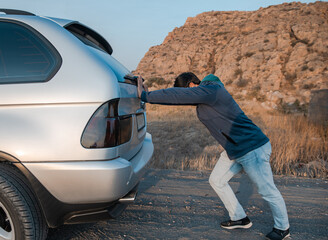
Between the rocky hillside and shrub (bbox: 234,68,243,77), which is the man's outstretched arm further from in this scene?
shrub (bbox: 234,68,243,77)

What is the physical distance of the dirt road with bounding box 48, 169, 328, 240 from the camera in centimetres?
256

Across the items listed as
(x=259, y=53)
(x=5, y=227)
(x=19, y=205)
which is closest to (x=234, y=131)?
(x=19, y=205)

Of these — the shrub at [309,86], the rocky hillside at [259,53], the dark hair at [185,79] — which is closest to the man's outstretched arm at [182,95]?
the dark hair at [185,79]

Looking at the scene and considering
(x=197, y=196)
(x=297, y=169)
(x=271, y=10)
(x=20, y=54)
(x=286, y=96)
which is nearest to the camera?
(x=20, y=54)

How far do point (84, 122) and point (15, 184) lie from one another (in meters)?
0.67

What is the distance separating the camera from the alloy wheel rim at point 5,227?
1.83m

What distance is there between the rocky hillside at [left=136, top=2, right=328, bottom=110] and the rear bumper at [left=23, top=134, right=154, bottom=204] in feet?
69.0

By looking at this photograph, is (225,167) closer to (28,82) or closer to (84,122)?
(84,122)

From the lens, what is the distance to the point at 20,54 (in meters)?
2.01

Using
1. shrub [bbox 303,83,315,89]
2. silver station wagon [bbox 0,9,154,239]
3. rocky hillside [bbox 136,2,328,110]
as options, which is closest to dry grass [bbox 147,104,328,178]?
silver station wagon [bbox 0,9,154,239]

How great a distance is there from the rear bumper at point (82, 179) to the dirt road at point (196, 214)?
839mm

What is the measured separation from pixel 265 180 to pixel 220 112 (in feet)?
2.59

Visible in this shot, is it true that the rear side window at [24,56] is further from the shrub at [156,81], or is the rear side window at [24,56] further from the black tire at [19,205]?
the shrub at [156,81]

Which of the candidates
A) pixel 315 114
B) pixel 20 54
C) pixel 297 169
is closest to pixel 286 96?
pixel 315 114
